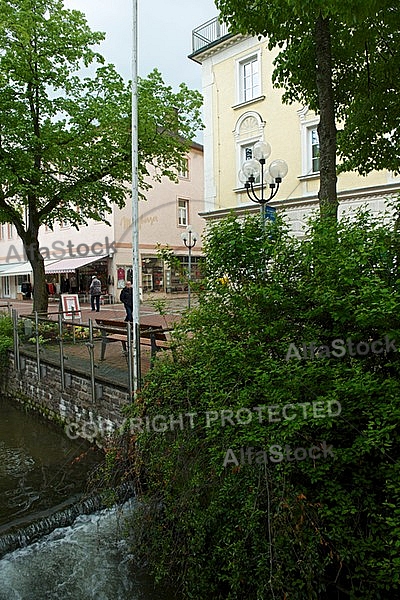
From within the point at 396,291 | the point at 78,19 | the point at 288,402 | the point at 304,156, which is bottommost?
the point at 288,402

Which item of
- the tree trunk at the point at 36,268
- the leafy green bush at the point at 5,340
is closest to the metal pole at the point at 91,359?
the leafy green bush at the point at 5,340

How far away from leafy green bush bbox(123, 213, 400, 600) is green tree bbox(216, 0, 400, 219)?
926 mm

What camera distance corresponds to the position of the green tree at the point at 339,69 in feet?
17.4

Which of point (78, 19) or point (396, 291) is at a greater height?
point (78, 19)

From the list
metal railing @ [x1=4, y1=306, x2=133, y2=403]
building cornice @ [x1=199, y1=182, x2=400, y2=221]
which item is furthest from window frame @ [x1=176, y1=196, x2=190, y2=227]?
metal railing @ [x1=4, y1=306, x2=133, y2=403]

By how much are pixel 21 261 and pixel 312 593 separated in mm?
34786

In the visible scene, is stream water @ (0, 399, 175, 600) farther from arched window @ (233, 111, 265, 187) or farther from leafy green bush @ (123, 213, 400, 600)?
arched window @ (233, 111, 265, 187)

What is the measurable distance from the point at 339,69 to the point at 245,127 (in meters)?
12.2

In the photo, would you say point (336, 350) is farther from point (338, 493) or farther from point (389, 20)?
point (389, 20)

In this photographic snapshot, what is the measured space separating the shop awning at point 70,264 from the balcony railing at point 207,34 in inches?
450

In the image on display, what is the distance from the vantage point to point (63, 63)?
40.3ft

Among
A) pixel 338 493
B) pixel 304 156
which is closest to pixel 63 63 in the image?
pixel 304 156

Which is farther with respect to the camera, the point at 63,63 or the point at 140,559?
the point at 63,63

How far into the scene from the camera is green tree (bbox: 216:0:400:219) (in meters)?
5.32
